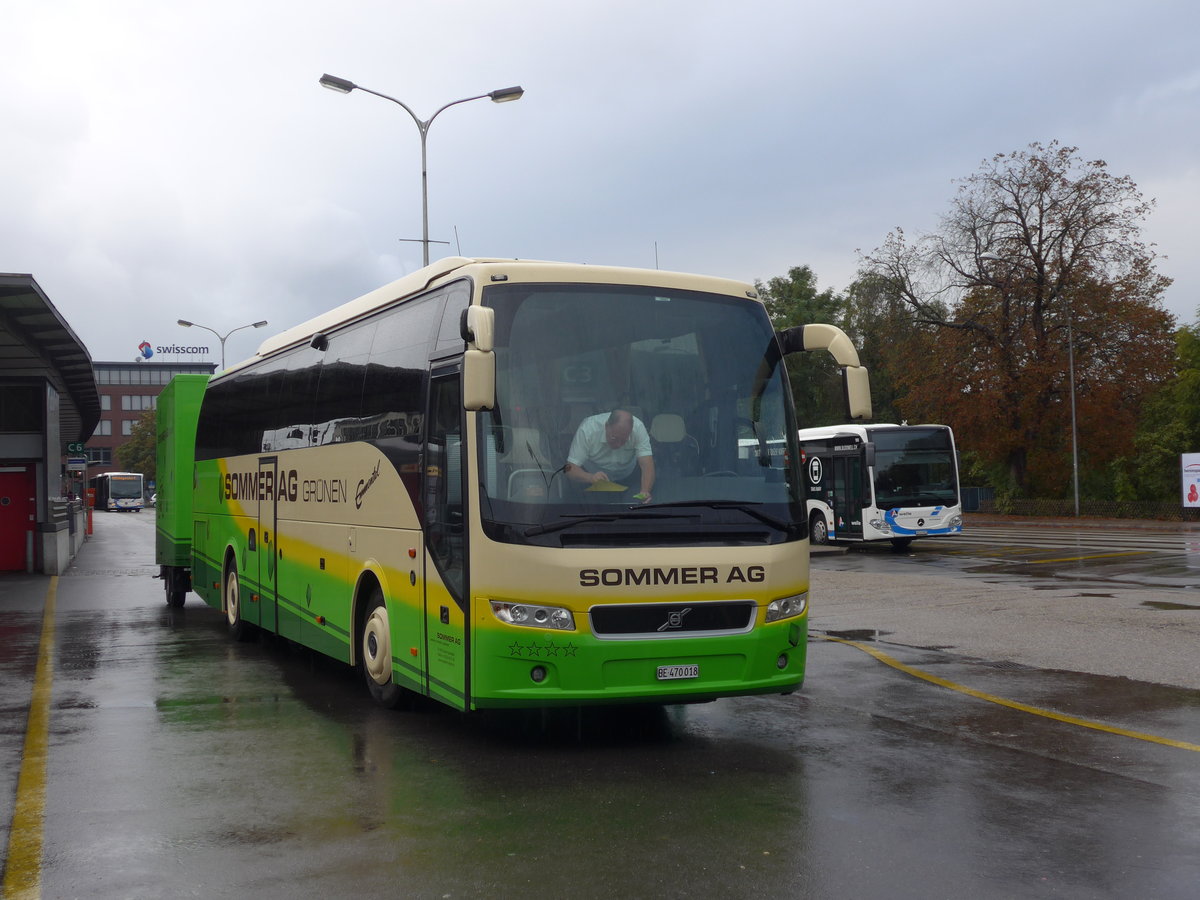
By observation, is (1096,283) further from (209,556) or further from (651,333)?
(651,333)

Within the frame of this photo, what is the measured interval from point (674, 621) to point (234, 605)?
26.2ft

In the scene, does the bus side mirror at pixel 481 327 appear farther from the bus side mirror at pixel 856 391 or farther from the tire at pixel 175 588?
the tire at pixel 175 588

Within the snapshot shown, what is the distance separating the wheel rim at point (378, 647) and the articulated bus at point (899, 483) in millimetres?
20609

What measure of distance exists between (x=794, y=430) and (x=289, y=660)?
255 inches

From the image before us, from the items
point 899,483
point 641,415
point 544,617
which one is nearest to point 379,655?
point 544,617

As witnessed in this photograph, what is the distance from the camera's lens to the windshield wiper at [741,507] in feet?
24.8

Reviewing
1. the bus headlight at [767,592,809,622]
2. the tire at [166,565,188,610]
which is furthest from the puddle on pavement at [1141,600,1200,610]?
the tire at [166,565,188,610]

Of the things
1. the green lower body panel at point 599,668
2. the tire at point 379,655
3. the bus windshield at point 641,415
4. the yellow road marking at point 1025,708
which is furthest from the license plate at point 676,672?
the yellow road marking at point 1025,708

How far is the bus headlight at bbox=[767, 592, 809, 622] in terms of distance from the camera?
304 inches

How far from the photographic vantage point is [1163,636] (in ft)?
42.7

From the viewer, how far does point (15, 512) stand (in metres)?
25.3

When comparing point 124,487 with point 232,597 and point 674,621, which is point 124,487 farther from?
point 674,621

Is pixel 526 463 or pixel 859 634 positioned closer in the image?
pixel 526 463

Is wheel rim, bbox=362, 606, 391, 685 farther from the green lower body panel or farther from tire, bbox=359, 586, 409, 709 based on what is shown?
the green lower body panel
